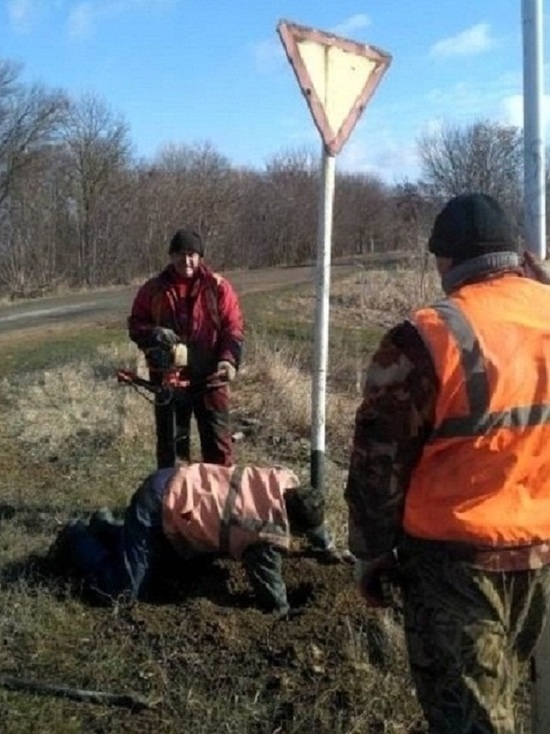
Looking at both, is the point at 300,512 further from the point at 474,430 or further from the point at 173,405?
the point at 474,430

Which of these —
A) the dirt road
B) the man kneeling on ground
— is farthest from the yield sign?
the dirt road

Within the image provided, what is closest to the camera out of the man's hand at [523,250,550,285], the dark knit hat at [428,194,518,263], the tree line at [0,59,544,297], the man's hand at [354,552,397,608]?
the dark knit hat at [428,194,518,263]

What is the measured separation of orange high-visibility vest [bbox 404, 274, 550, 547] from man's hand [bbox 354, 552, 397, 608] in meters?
0.15

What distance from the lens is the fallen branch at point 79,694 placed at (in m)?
4.24

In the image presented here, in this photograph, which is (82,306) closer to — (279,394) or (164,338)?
(279,394)


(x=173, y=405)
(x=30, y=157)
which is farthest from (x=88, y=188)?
(x=173, y=405)

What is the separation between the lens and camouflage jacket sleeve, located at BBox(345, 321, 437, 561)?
288 cm

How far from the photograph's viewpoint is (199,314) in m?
6.72

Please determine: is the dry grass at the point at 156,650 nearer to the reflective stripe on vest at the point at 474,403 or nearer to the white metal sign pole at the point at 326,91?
the white metal sign pole at the point at 326,91

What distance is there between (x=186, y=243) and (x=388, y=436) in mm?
3795

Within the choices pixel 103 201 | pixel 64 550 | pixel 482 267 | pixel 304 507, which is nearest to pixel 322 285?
pixel 304 507

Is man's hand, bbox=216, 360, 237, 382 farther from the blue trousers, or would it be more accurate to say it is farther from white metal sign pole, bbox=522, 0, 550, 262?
white metal sign pole, bbox=522, 0, 550, 262

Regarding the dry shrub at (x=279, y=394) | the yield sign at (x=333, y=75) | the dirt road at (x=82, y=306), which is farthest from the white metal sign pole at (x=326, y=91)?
the dirt road at (x=82, y=306)

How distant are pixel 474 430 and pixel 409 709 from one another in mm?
1764
